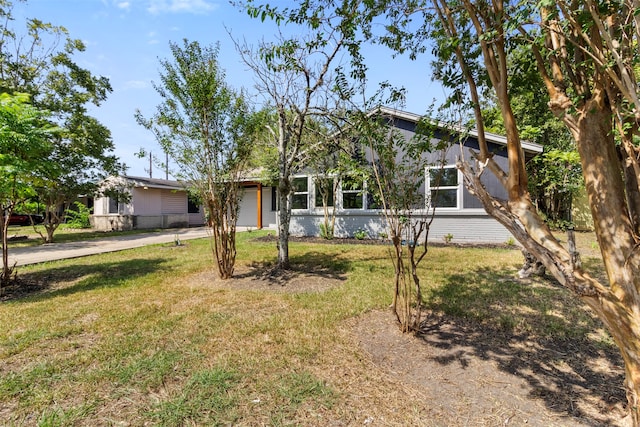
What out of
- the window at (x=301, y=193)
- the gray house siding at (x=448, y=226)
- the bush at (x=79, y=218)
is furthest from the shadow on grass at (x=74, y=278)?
the bush at (x=79, y=218)

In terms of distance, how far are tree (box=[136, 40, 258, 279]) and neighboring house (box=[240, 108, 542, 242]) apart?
3392mm

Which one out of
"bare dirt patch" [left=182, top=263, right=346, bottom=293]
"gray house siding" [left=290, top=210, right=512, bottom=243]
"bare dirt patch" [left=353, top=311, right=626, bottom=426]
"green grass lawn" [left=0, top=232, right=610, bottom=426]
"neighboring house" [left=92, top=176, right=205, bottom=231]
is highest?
"neighboring house" [left=92, top=176, right=205, bottom=231]

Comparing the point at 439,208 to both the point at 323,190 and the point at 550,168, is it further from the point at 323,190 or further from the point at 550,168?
the point at 550,168

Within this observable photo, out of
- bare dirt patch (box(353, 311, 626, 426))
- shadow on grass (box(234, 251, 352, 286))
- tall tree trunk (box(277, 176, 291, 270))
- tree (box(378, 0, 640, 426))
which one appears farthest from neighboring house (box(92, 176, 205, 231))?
tree (box(378, 0, 640, 426))

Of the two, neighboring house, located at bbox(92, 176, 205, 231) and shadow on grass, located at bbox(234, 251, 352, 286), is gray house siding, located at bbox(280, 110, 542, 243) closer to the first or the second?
shadow on grass, located at bbox(234, 251, 352, 286)

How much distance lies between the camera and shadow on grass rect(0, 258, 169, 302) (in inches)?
211

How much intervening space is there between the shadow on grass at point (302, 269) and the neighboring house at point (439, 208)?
6.54ft

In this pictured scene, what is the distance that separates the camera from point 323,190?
11.9 metres

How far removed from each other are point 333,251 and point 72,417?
733 cm

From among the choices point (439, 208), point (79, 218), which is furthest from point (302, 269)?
point (79, 218)

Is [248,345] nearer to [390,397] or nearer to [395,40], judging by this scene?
[390,397]

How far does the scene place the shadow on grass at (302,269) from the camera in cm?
615

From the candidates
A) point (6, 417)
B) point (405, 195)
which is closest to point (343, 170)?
point (405, 195)

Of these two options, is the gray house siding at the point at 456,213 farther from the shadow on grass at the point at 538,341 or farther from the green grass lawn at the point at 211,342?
the shadow on grass at the point at 538,341
